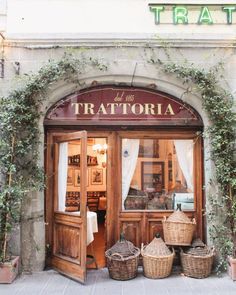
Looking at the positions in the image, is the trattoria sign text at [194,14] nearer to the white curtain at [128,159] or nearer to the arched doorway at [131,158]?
the arched doorway at [131,158]

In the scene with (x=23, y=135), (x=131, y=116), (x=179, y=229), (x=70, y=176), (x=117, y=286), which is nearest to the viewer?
(x=117, y=286)

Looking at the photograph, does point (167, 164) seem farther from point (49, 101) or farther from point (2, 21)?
point (2, 21)

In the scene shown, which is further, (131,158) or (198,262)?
(131,158)

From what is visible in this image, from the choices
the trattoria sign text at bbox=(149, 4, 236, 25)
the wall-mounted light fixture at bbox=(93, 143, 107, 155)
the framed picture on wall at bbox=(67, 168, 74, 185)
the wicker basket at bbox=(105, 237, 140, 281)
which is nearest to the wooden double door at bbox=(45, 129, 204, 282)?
the framed picture on wall at bbox=(67, 168, 74, 185)

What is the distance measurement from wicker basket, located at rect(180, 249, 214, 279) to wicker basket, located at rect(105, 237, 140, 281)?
82cm

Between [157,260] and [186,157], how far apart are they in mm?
1942

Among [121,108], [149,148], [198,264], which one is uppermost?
[121,108]

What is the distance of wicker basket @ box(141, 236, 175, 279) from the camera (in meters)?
5.86

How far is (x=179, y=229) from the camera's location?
6.11m

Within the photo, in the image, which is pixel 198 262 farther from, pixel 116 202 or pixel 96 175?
pixel 96 175

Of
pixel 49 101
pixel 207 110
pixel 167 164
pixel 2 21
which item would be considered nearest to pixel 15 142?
pixel 49 101

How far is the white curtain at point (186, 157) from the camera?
6.73 meters

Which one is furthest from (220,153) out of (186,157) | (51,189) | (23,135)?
(23,135)

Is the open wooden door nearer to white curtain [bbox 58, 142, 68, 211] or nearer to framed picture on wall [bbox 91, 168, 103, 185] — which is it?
white curtain [bbox 58, 142, 68, 211]
